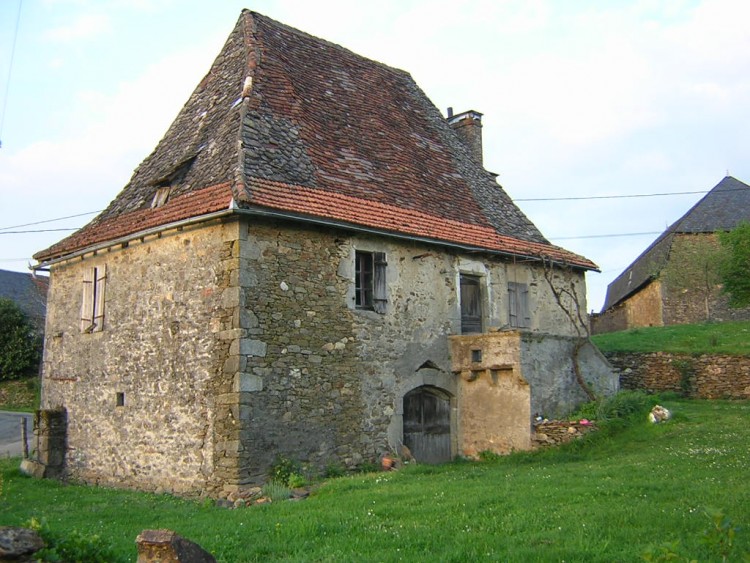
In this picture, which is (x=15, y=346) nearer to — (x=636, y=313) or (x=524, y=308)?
(x=524, y=308)

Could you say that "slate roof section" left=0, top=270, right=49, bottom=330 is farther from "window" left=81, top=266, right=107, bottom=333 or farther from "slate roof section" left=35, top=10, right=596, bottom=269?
"slate roof section" left=35, top=10, right=596, bottom=269

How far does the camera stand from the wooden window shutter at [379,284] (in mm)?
14312

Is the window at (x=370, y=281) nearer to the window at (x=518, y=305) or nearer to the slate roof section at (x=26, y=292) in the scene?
the window at (x=518, y=305)

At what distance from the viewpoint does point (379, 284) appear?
1440 centimetres

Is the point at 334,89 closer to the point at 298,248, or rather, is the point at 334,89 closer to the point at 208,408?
the point at 298,248

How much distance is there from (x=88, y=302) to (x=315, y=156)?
580 cm

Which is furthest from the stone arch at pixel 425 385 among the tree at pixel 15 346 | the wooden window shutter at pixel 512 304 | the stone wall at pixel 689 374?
the tree at pixel 15 346

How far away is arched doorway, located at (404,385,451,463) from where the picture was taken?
1491cm

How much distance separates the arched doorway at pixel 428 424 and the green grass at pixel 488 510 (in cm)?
128

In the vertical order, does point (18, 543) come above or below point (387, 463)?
above

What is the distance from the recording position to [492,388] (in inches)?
594

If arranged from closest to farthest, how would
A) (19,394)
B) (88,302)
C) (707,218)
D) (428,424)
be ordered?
(428,424) < (88,302) < (19,394) < (707,218)

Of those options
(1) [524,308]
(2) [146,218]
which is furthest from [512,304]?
(2) [146,218]

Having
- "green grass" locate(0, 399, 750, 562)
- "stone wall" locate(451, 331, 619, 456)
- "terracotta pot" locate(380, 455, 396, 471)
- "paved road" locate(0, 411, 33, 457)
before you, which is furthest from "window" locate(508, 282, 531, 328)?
"paved road" locate(0, 411, 33, 457)
